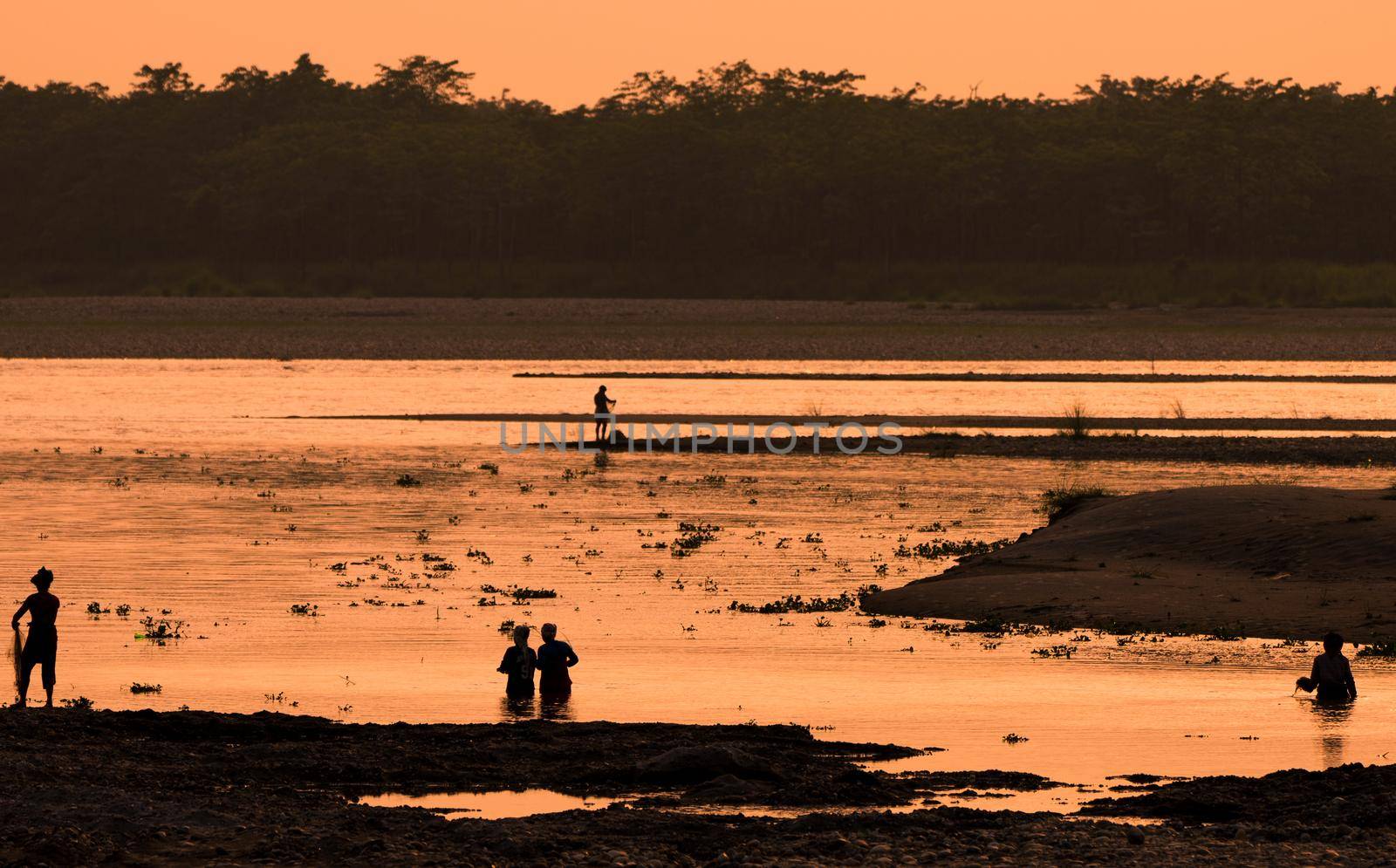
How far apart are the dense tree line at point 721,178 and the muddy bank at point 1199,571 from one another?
4581 inches

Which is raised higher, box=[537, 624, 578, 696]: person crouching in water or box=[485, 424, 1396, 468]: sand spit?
box=[485, 424, 1396, 468]: sand spit

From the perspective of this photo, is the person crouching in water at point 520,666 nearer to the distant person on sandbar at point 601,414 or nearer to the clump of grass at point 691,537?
the clump of grass at point 691,537

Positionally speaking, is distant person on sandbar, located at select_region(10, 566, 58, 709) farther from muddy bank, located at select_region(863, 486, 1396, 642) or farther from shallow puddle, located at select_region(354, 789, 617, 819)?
muddy bank, located at select_region(863, 486, 1396, 642)

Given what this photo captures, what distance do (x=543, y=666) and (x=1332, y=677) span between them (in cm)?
725

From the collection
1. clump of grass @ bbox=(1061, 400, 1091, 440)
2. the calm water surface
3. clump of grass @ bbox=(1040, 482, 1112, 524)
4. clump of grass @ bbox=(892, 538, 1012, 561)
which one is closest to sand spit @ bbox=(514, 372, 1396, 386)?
clump of grass @ bbox=(1061, 400, 1091, 440)

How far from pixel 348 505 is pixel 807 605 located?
14.1 meters

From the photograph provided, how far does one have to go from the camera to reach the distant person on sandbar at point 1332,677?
19.2 m

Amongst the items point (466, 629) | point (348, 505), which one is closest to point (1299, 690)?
point (466, 629)

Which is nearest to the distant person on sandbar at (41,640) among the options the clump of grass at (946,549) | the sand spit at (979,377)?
the clump of grass at (946,549)

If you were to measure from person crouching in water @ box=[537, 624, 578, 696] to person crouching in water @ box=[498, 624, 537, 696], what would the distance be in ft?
0.37

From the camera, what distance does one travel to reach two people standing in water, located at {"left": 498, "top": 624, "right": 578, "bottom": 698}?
63.8ft

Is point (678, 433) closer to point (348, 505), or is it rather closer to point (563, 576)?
point (348, 505)

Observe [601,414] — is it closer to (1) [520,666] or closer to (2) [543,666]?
(2) [543,666]

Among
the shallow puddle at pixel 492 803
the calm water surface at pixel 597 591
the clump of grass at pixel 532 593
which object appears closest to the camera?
the shallow puddle at pixel 492 803
